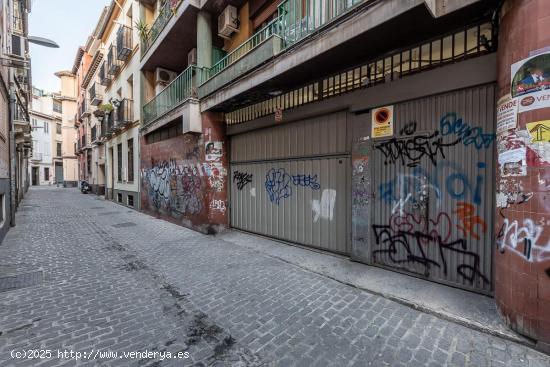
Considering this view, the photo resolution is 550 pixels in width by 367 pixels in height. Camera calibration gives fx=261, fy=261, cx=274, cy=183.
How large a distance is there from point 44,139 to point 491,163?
5104cm

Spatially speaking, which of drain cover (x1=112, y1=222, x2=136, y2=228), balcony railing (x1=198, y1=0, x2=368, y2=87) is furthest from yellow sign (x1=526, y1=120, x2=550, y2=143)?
drain cover (x1=112, y1=222, x2=136, y2=228)

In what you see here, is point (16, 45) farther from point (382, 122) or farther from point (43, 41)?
point (382, 122)

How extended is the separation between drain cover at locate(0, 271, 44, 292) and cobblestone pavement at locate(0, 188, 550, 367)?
0.11ft

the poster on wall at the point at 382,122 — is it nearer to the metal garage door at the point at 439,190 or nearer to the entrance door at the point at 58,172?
the metal garage door at the point at 439,190

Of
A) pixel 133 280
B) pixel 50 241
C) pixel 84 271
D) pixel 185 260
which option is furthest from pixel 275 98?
pixel 50 241

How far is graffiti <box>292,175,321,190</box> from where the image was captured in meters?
5.66

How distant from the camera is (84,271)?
183 inches

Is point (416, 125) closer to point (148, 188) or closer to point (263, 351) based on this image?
point (263, 351)

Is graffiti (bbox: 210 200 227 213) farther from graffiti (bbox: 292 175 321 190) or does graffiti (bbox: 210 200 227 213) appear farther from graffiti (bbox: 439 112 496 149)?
graffiti (bbox: 439 112 496 149)

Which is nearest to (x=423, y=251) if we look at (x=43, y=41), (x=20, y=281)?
(x=20, y=281)

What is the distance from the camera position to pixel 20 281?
418cm

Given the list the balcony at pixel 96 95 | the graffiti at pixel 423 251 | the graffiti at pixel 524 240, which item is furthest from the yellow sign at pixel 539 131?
the balcony at pixel 96 95

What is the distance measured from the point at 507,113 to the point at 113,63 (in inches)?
722

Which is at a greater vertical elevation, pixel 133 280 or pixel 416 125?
pixel 416 125
